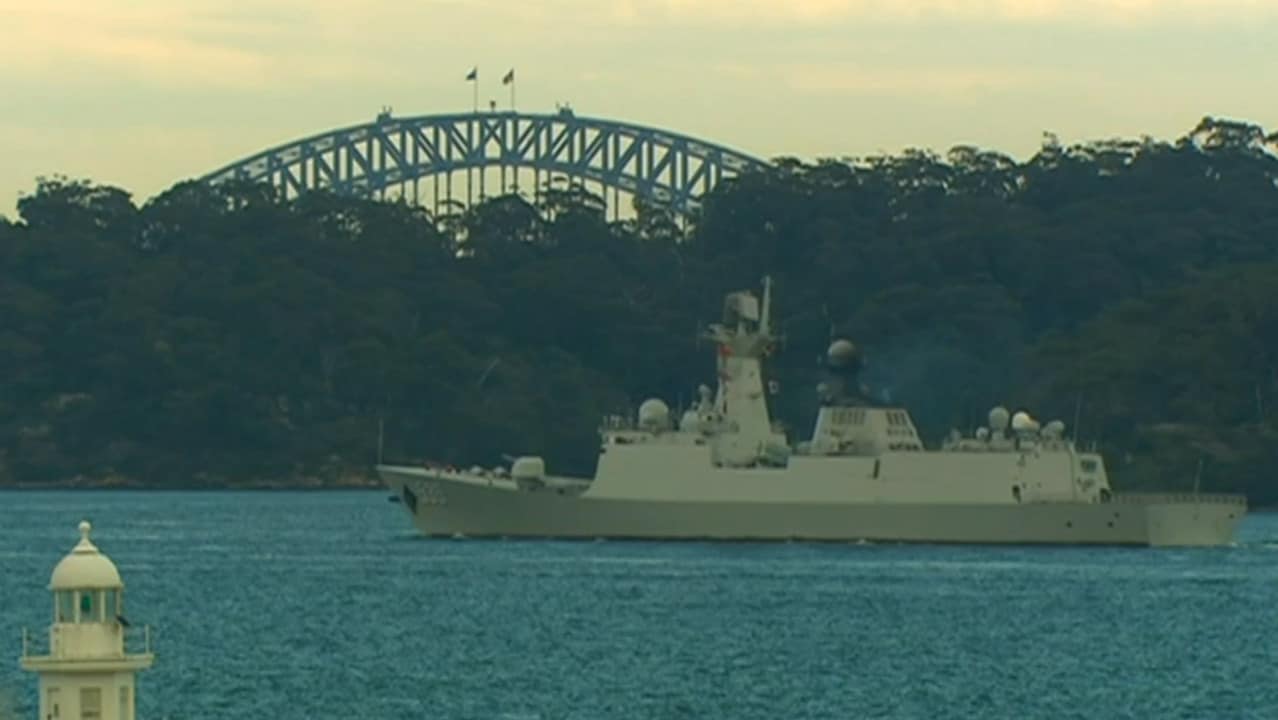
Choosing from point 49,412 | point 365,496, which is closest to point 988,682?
point 365,496

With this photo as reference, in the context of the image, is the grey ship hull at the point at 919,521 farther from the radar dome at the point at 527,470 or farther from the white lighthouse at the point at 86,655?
the white lighthouse at the point at 86,655

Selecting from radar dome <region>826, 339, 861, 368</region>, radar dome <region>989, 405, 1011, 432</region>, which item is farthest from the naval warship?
radar dome <region>826, 339, 861, 368</region>

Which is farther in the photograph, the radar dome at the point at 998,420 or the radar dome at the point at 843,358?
the radar dome at the point at 843,358

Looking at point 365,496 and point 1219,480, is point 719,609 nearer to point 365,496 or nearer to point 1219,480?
point 1219,480

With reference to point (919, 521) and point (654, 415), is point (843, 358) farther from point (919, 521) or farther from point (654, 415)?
point (654, 415)

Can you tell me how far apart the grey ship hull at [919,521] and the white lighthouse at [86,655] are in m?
65.7

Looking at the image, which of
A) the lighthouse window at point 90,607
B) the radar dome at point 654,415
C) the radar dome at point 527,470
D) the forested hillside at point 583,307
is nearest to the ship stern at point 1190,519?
the radar dome at point 654,415

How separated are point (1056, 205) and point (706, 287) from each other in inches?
693

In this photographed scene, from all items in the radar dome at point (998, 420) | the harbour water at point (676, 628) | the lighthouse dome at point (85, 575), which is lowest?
the harbour water at point (676, 628)

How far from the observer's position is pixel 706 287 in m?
166

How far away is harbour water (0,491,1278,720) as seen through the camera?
165 feet

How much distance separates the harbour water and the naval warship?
0.81m

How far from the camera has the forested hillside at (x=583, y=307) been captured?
139125 millimetres

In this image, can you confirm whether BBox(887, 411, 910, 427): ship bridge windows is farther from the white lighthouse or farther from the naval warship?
the white lighthouse
